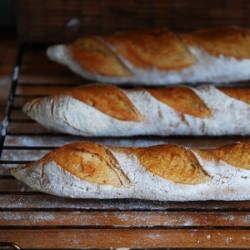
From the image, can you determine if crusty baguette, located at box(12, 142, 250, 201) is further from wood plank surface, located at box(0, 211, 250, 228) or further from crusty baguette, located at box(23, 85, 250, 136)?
crusty baguette, located at box(23, 85, 250, 136)

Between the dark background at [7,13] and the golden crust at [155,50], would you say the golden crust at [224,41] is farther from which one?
the dark background at [7,13]

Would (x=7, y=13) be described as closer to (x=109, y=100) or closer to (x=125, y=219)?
(x=109, y=100)

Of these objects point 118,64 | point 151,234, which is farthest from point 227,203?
point 118,64

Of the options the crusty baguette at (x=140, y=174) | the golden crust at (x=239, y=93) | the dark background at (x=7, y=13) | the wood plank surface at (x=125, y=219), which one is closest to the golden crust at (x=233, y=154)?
the crusty baguette at (x=140, y=174)

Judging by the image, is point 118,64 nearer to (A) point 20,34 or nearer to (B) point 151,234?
(A) point 20,34

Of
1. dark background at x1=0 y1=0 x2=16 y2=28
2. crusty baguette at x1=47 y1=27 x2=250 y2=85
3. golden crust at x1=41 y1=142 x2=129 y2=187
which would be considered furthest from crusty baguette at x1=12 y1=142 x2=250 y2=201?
dark background at x1=0 y1=0 x2=16 y2=28

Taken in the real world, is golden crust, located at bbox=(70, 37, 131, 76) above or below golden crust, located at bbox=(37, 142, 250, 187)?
above

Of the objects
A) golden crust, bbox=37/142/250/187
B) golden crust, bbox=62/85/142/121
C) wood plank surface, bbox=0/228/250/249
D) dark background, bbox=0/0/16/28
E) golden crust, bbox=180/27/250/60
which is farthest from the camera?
dark background, bbox=0/0/16/28
